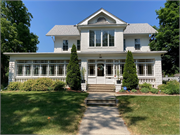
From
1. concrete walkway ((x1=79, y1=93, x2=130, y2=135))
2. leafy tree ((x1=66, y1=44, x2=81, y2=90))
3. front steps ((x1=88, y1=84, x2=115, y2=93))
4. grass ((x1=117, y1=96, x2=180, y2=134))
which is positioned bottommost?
concrete walkway ((x1=79, y1=93, x2=130, y2=135))

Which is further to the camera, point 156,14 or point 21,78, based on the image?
point 156,14

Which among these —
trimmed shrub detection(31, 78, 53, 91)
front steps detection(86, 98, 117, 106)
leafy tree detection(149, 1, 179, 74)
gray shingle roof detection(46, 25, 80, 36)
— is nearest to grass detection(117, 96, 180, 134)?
front steps detection(86, 98, 117, 106)

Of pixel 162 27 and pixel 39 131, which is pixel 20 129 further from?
pixel 162 27

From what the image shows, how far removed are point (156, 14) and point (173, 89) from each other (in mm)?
12718

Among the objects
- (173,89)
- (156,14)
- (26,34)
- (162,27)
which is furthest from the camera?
(26,34)

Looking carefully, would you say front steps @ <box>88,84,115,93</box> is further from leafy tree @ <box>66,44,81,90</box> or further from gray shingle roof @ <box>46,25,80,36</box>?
gray shingle roof @ <box>46,25,80,36</box>

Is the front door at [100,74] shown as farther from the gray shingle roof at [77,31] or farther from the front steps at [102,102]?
the gray shingle roof at [77,31]

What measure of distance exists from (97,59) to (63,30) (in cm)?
855

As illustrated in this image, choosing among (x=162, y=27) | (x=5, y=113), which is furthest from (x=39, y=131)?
(x=162, y=27)

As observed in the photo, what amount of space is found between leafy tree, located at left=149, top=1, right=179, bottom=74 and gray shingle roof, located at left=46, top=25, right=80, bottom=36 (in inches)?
420

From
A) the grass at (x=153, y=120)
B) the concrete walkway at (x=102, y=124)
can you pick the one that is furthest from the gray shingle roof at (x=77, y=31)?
the concrete walkway at (x=102, y=124)

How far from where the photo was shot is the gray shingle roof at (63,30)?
58.5 ft

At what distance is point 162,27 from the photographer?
16859 millimetres

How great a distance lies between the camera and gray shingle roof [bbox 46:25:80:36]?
58.5ft
